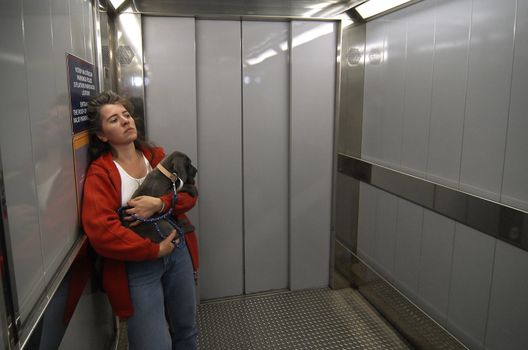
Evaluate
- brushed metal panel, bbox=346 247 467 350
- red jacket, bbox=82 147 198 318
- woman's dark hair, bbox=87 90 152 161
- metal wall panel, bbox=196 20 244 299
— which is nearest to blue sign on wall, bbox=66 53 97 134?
woman's dark hair, bbox=87 90 152 161

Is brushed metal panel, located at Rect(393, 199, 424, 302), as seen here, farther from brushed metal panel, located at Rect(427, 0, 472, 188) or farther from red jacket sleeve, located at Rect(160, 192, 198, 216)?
red jacket sleeve, located at Rect(160, 192, 198, 216)

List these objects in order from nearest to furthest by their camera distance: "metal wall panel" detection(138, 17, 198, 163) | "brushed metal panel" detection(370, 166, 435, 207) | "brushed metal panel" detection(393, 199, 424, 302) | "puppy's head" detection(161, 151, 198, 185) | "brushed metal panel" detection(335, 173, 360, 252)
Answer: "puppy's head" detection(161, 151, 198, 185)
"brushed metal panel" detection(370, 166, 435, 207)
"brushed metal panel" detection(393, 199, 424, 302)
"metal wall panel" detection(138, 17, 198, 163)
"brushed metal panel" detection(335, 173, 360, 252)

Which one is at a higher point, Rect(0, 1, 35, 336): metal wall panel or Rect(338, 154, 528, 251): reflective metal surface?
Rect(0, 1, 35, 336): metal wall panel

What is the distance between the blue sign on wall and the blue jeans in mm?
732

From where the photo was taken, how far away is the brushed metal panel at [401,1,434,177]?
7.68 feet

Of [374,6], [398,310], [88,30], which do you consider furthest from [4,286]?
[374,6]

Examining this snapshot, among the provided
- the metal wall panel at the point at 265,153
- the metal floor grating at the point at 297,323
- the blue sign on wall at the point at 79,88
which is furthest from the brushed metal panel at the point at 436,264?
the blue sign on wall at the point at 79,88

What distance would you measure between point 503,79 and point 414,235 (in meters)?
1.11

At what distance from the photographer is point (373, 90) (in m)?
2.90

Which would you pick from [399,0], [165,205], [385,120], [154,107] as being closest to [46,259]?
[165,205]

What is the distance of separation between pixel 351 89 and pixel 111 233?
2.15m

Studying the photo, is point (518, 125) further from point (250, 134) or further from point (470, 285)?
point (250, 134)

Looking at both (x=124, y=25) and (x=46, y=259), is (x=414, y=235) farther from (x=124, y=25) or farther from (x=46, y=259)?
(x=124, y=25)

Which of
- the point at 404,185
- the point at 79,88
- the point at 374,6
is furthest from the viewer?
the point at 374,6
